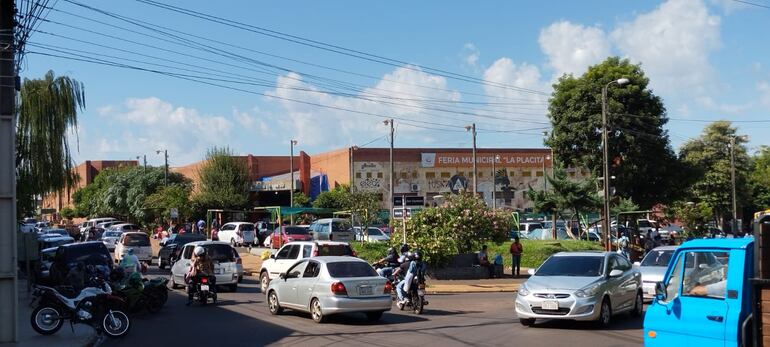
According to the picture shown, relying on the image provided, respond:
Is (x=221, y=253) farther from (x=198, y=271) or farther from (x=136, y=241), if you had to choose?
(x=136, y=241)

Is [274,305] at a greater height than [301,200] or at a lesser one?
lesser

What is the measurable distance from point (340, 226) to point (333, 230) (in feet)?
2.29

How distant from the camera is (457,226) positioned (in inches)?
1231

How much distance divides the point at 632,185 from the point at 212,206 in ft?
108

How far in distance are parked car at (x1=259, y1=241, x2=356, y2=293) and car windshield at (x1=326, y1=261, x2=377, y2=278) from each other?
6.24m

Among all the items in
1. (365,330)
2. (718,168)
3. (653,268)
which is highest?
(718,168)

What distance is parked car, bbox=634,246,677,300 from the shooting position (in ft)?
69.9

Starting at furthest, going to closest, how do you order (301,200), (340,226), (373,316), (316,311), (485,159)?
(485,159) < (301,200) < (340,226) < (373,316) < (316,311)

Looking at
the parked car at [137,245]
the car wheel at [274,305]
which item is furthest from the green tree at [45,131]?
the car wheel at [274,305]

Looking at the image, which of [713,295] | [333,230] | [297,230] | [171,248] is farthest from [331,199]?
[713,295]

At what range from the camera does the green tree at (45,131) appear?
107 feet

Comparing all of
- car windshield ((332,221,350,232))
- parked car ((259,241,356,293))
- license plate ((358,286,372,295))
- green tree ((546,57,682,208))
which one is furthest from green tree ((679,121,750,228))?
license plate ((358,286,372,295))

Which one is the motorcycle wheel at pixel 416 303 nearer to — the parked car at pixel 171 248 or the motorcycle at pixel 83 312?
the motorcycle at pixel 83 312

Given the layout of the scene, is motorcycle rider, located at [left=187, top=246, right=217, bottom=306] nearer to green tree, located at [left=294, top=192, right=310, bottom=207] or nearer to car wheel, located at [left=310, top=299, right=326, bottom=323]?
car wheel, located at [left=310, top=299, right=326, bottom=323]
